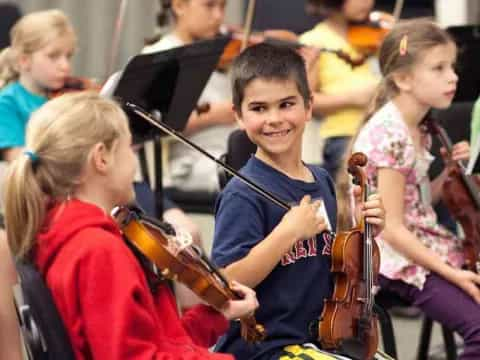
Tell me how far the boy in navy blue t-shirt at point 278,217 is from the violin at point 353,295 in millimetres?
38

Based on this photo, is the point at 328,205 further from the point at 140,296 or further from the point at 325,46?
the point at 325,46

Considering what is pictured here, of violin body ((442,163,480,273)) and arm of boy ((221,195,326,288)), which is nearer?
arm of boy ((221,195,326,288))

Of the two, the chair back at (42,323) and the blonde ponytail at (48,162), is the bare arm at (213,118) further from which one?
the chair back at (42,323)

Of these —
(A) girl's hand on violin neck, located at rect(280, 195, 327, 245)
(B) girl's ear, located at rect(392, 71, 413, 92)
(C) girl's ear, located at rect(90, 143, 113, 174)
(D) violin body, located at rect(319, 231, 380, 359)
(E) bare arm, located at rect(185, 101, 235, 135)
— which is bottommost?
(E) bare arm, located at rect(185, 101, 235, 135)

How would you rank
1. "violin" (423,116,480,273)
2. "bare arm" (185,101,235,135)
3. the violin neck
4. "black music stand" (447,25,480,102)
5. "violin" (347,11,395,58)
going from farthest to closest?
"violin" (347,11,395,58), "bare arm" (185,101,235,135), "black music stand" (447,25,480,102), "violin" (423,116,480,273), the violin neck

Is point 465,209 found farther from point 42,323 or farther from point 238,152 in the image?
point 42,323

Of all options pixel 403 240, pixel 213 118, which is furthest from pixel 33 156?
pixel 213 118

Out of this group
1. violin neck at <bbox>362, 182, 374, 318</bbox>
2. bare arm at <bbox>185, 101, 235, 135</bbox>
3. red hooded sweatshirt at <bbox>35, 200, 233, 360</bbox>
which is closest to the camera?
red hooded sweatshirt at <bbox>35, 200, 233, 360</bbox>

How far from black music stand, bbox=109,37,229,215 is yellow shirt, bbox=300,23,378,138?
89cm

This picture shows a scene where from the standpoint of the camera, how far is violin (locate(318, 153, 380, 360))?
2.14 meters

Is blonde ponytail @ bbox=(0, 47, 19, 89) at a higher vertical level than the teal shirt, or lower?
higher

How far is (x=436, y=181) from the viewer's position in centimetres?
292

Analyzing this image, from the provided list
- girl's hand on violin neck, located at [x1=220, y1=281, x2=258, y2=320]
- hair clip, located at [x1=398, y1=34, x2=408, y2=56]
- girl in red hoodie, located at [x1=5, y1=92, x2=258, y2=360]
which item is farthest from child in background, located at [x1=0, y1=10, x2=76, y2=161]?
girl's hand on violin neck, located at [x1=220, y1=281, x2=258, y2=320]

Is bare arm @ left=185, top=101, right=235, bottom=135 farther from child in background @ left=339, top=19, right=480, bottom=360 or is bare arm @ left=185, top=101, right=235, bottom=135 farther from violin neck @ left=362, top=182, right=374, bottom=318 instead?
violin neck @ left=362, top=182, right=374, bottom=318
